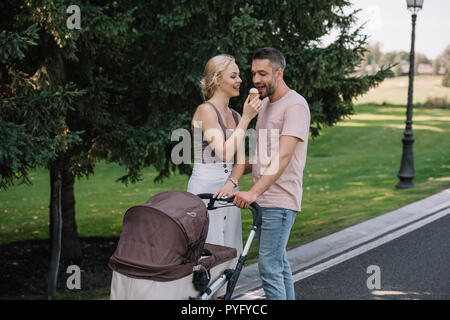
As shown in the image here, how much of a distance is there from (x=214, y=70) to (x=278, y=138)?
Result: 78 cm

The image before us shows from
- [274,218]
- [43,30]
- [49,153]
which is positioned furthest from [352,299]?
[43,30]

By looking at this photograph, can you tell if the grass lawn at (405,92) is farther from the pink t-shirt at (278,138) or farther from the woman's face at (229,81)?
the pink t-shirt at (278,138)

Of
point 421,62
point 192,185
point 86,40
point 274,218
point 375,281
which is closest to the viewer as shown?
point 274,218

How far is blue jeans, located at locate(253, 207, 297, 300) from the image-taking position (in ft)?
13.1

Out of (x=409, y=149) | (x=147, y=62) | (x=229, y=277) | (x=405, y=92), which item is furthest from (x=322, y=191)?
(x=405, y=92)

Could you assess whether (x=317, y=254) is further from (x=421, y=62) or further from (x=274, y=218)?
(x=421, y=62)

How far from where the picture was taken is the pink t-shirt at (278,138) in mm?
3898

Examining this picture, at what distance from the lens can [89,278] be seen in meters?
9.13

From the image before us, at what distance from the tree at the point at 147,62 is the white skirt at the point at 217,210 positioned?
2322mm

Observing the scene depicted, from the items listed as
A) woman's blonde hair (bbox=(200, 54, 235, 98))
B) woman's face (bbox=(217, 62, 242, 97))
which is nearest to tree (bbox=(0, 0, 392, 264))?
woman's blonde hair (bbox=(200, 54, 235, 98))

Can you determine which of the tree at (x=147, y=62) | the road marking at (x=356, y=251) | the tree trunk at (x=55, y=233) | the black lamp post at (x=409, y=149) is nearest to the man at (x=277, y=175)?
the road marking at (x=356, y=251)

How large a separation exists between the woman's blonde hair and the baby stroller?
1.16 metres

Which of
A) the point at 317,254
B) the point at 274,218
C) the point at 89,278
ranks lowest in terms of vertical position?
the point at 89,278

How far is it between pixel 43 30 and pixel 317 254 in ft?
15.5
